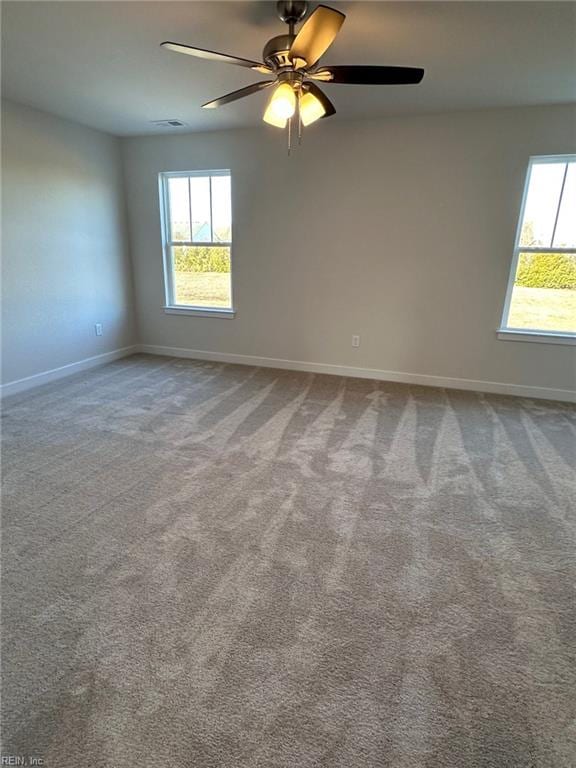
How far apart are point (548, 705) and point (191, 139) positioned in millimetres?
5321

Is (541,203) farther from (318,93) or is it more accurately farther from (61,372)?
(61,372)

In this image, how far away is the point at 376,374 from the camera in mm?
4504

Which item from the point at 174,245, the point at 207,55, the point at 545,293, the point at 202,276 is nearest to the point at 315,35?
the point at 207,55

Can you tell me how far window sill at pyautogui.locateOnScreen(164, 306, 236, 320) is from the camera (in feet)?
16.1

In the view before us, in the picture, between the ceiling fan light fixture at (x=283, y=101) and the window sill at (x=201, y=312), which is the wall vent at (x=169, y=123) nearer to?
the window sill at (x=201, y=312)

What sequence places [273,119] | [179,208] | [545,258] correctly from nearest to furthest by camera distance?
[273,119] < [545,258] < [179,208]

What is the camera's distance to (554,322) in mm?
3883

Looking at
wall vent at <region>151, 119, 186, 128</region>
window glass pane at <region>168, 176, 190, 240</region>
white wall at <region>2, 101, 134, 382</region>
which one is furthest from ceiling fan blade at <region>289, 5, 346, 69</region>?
window glass pane at <region>168, 176, 190, 240</region>

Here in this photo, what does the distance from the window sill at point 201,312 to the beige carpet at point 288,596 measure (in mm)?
2036

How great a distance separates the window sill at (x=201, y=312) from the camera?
16.1 ft

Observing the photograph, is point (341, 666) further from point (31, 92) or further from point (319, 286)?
point (31, 92)

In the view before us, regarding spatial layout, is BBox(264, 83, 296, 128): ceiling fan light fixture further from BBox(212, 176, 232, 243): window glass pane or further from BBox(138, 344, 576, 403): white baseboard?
BBox(138, 344, 576, 403): white baseboard

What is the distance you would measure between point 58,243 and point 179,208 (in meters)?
1.46

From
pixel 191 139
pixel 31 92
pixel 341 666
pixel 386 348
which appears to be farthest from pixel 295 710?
pixel 191 139
